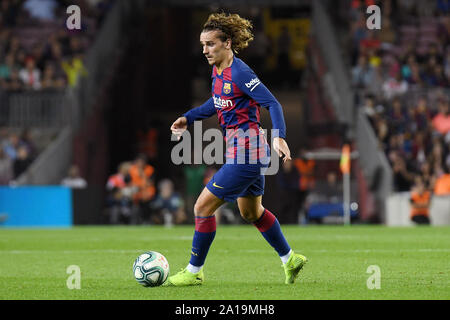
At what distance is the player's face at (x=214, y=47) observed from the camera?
27.7ft

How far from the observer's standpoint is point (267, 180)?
23766 mm

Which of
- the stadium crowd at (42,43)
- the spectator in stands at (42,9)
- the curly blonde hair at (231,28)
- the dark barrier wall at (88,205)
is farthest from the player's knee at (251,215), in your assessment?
the spectator in stands at (42,9)

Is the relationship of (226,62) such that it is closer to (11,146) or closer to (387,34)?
(11,146)

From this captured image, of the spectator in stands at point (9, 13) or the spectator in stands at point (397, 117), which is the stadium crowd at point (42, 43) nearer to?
the spectator in stands at point (9, 13)

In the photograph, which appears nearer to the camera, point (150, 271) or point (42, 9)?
point (150, 271)

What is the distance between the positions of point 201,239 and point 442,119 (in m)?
15.0

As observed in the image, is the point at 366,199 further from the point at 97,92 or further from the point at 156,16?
the point at 156,16

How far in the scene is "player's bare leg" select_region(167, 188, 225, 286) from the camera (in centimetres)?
838

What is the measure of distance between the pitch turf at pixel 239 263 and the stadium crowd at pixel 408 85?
4.34 m

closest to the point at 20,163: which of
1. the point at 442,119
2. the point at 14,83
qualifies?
the point at 14,83

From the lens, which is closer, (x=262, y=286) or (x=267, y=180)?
(x=262, y=286)

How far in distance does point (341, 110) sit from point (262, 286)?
1701 centimetres

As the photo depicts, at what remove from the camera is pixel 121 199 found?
2158 centimetres

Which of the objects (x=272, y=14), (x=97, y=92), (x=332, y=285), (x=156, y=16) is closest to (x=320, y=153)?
(x=97, y=92)
